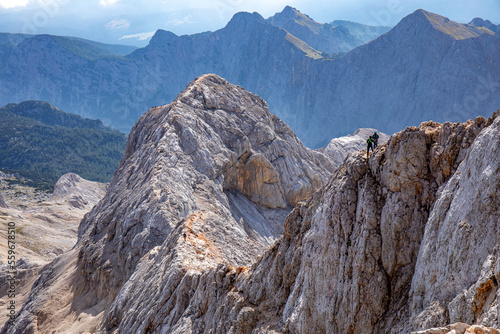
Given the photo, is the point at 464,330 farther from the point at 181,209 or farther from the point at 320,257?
the point at 181,209

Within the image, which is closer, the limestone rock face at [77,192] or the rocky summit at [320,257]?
the rocky summit at [320,257]

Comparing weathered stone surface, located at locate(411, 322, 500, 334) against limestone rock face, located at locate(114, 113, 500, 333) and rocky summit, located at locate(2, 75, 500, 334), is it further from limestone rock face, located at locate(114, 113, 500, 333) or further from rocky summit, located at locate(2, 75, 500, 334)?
limestone rock face, located at locate(114, 113, 500, 333)

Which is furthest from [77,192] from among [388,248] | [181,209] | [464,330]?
[464,330]

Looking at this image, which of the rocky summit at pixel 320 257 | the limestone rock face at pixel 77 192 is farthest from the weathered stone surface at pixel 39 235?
the rocky summit at pixel 320 257

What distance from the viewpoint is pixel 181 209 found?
4888 centimetres

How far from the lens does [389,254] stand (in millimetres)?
17125

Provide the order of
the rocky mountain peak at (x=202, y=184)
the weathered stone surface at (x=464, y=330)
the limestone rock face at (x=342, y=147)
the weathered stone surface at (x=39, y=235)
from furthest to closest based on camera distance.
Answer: the limestone rock face at (x=342, y=147), the weathered stone surface at (x=39, y=235), the rocky mountain peak at (x=202, y=184), the weathered stone surface at (x=464, y=330)

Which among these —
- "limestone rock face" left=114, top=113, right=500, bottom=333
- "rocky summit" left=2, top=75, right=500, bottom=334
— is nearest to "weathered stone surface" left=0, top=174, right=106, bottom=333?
"rocky summit" left=2, top=75, right=500, bottom=334

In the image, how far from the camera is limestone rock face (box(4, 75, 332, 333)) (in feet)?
115

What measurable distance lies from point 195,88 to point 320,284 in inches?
2413

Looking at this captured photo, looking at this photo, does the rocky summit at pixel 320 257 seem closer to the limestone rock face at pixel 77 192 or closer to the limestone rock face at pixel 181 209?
the limestone rock face at pixel 181 209

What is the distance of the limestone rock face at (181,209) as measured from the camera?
35.1m

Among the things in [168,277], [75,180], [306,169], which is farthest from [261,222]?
[75,180]

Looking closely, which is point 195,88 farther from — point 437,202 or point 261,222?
point 437,202
